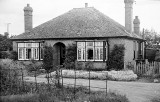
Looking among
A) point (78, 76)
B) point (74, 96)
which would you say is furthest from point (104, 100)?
point (78, 76)

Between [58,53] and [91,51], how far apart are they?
4.54 m

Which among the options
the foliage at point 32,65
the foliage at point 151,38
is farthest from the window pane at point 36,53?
the foliage at point 151,38

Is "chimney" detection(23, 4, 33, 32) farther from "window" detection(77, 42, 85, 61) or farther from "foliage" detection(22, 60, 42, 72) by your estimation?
"window" detection(77, 42, 85, 61)

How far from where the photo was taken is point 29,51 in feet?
97.3

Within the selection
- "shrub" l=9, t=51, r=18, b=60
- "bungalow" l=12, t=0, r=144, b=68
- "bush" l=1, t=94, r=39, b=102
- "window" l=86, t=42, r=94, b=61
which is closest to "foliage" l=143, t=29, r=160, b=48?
"bungalow" l=12, t=0, r=144, b=68

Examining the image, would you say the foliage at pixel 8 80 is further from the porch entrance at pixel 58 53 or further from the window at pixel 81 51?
the porch entrance at pixel 58 53

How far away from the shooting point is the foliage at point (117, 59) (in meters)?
25.7

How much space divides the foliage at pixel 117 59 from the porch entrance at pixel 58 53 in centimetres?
618

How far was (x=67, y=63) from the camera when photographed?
26.8 m

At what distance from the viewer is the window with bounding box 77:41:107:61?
26.1m

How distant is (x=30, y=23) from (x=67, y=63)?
8448mm

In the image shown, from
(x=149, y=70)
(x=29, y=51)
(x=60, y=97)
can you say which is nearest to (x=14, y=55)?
(x=29, y=51)

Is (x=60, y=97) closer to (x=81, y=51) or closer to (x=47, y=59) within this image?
(x=81, y=51)

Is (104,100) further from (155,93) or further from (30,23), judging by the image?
(30,23)
